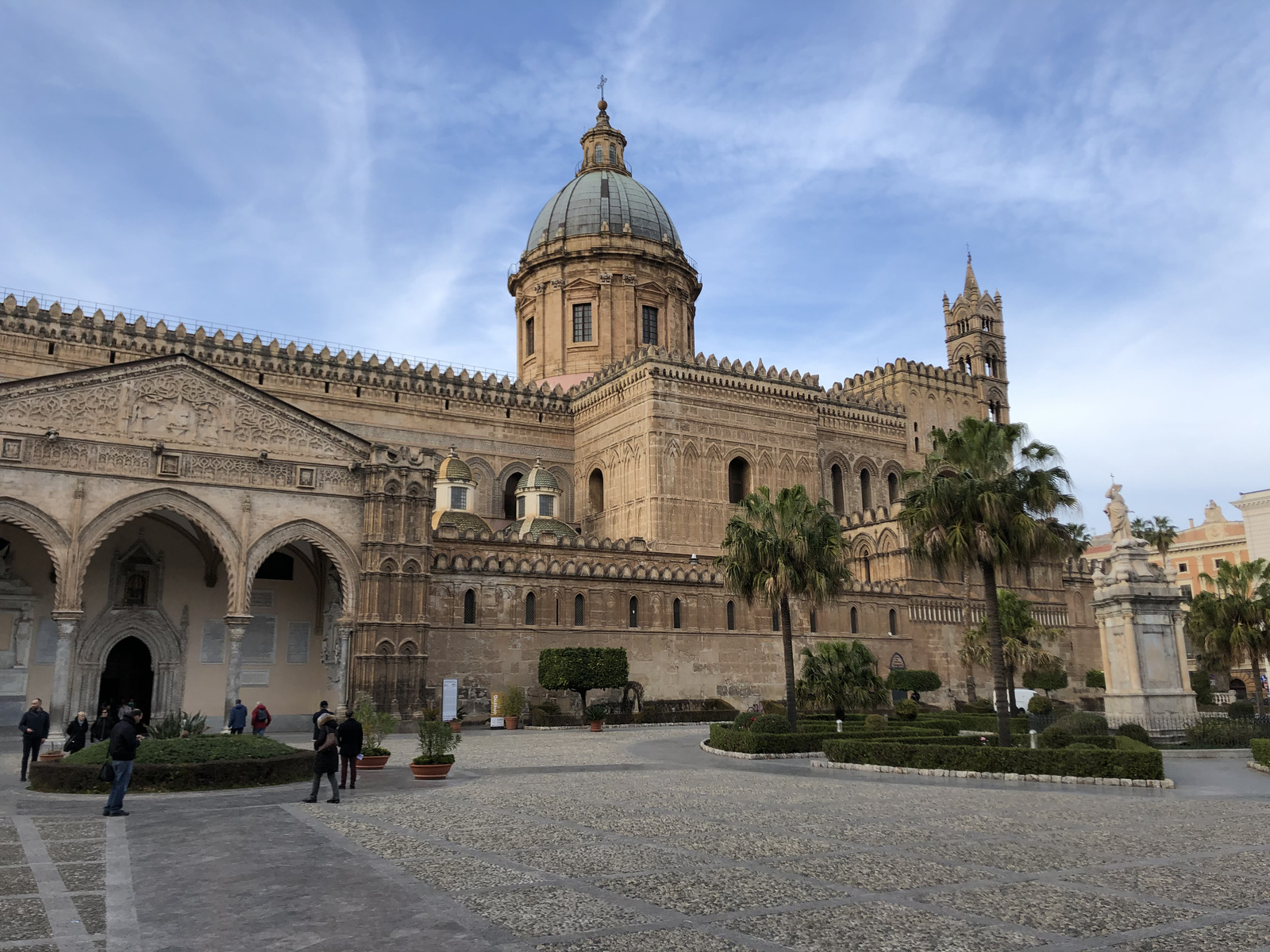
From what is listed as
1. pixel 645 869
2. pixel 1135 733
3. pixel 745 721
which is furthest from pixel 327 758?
pixel 1135 733

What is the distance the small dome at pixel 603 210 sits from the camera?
50688 mm

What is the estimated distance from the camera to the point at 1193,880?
27.1ft

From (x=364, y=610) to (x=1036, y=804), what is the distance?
2011 cm

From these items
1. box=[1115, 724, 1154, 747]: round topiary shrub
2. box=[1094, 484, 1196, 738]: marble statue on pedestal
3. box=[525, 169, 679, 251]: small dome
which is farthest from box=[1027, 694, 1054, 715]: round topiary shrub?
box=[525, 169, 679, 251]: small dome

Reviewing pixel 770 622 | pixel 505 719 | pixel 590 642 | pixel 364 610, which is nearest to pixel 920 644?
pixel 770 622

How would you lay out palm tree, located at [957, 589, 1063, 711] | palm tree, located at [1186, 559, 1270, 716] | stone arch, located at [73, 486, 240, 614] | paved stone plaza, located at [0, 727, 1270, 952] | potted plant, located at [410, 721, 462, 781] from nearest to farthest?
paved stone plaza, located at [0, 727, 1270, 952]
potted plant, located at [410, 721, 462, 781]
stone arch, located at [73, 486, 240, 614]
palm tree, located at [1186, 559, 1270, 716]
palm tree, located at [957, 589, 1063, 711]

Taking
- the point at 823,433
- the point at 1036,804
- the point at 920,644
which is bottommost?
the point at 1036,804

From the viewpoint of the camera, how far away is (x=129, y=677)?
95.5 feet

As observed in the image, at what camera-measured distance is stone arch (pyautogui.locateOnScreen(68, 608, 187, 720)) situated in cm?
2803

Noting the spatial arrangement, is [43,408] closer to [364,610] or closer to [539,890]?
[364,610]

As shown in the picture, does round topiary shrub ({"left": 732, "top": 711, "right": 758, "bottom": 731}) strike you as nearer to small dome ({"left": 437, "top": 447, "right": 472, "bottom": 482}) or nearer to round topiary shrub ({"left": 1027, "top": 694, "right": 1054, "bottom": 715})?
round topiary shrub ({"left": 1027, "top": 694, "right": 1054, "bottom": 715})

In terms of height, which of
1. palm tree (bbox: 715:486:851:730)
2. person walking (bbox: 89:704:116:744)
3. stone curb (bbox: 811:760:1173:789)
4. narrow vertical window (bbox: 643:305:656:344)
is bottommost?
stone curb (bbox: 811:760:1173:789)

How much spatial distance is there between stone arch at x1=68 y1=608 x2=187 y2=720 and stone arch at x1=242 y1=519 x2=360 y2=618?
303 cm

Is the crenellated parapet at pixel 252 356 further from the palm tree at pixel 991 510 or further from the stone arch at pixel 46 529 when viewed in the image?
the palm tree at pixel 991 510
